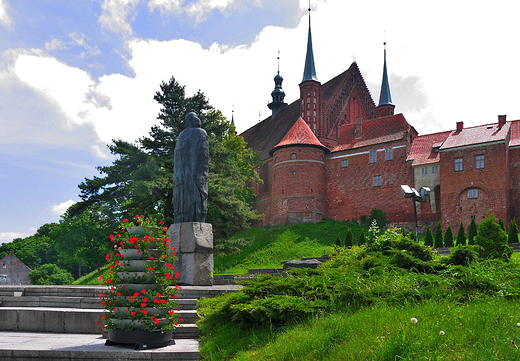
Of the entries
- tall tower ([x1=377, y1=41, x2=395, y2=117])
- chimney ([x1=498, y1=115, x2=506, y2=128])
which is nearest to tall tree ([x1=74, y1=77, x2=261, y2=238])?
chimney ([x1=498, y1=115, x2=506, y2=128])

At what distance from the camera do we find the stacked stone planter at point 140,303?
6.44 m

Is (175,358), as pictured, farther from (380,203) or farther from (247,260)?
(380,203)

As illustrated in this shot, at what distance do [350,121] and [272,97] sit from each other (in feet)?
63.6

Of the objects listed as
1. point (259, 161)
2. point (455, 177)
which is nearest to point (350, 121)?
point (259, 161)

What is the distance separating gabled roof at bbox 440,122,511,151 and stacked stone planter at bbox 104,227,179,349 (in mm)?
34739

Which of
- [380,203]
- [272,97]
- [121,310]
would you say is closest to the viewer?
[121,310]

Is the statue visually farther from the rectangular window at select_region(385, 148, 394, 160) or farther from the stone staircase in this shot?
the rectangular window at select_region(385, 148, 394, 160)

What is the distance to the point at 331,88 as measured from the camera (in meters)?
51.7

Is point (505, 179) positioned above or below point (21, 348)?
above

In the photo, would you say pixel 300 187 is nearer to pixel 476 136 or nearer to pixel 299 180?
pixel 299 180

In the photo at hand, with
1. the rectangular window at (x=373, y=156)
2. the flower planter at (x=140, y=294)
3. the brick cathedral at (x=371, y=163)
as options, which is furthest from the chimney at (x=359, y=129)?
the flower planter at (x=140, y=294)

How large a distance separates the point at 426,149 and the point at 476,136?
4.53 m

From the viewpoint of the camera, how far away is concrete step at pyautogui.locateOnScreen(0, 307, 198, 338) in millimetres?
→ 7850

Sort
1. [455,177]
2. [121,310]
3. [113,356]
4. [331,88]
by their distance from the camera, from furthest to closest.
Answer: [331,88], [455,177], [121,310], [113,356]
